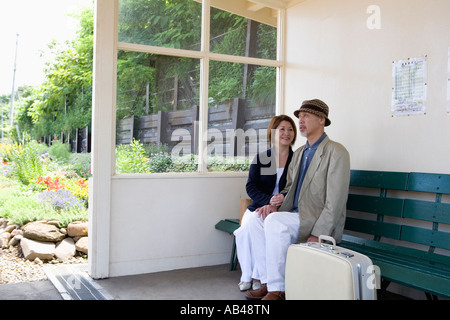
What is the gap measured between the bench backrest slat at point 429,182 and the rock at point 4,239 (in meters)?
4.59

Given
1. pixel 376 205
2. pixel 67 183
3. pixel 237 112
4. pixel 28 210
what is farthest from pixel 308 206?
pixel 67 183

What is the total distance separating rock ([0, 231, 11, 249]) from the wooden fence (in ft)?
7.95

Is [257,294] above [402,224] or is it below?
below

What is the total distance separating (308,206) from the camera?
10.6 ft

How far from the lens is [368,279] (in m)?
2.34

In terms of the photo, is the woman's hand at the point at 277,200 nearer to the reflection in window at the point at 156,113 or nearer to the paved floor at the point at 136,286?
the paved floor at the point at 136,286

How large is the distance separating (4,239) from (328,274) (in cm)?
440

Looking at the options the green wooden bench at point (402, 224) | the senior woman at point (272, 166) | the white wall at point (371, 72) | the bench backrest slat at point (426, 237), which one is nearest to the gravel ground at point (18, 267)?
the senior woman at point (272, 166)

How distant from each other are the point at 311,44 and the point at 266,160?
4.62 feet

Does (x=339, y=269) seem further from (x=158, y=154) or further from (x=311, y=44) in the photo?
(x=311, y=44)

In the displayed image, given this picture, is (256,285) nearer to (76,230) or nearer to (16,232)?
(76,230)

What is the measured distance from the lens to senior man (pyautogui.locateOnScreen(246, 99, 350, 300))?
313 cm

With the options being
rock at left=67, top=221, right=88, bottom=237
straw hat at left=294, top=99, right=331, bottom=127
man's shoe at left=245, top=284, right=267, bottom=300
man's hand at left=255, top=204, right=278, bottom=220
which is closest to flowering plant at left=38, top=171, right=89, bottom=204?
rock at left=67, top=221, right=88, bottom=237
